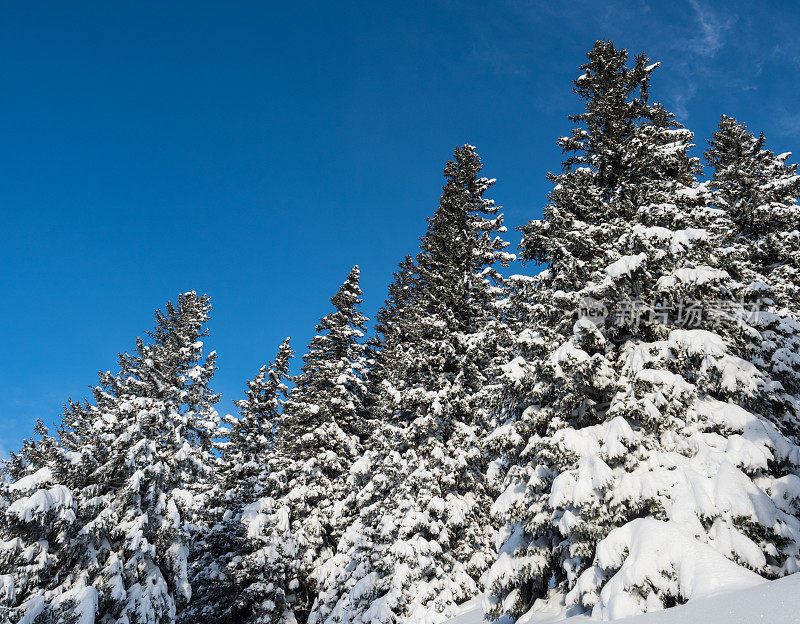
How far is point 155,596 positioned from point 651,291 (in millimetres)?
19164

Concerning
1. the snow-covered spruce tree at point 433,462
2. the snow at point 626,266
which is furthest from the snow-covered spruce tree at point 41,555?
the snow at point 626,266

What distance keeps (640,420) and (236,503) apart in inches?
840

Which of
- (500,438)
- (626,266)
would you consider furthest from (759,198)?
(500,438)

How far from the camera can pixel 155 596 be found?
1708cm

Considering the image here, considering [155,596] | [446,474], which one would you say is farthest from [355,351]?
[155,596]

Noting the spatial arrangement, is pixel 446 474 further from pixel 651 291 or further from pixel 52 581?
pixel 52 581

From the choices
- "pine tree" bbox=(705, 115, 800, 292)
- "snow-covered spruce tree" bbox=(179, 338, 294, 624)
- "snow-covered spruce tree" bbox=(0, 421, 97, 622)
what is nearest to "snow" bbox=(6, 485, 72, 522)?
"snow-covered spruce tree" bbox=(0, 421, 97, 622)

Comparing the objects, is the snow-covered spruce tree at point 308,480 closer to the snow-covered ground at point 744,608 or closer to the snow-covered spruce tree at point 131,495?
the snow-covered spruce tree at point 131,495

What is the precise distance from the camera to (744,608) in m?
5.10

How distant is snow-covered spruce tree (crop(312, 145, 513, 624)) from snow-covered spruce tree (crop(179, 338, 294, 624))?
4352 millimetres

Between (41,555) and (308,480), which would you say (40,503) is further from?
(308,480)

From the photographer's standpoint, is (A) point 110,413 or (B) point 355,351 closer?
(A) point 110,413

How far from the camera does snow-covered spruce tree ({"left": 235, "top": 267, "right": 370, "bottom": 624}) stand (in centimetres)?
2034

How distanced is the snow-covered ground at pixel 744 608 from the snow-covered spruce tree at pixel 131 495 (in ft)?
55.3
